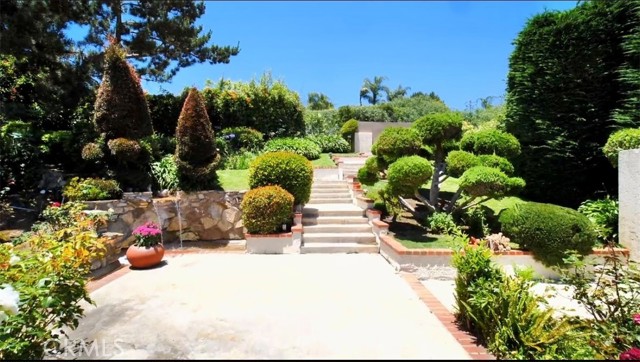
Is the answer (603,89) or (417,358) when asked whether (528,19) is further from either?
(417,358)

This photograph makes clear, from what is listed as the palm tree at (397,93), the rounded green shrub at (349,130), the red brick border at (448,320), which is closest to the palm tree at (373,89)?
the palm tree at (397,93)

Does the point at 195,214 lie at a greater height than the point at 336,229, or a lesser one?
greater

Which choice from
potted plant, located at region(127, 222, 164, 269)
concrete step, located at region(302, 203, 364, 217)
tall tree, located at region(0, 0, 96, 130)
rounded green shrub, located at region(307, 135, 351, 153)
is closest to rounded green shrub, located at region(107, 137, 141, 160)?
potted plant, located at region(127, 222, 164, 269)

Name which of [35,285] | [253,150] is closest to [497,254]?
[35,285]

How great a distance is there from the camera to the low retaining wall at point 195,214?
8.87 metres

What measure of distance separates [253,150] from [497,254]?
11544 mm

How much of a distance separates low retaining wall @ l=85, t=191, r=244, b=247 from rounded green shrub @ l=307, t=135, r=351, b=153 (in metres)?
11.6

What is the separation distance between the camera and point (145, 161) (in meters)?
9.64

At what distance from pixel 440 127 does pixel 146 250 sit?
6406mm

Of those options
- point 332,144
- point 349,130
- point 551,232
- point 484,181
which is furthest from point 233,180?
point 349,130

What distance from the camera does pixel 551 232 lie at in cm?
591

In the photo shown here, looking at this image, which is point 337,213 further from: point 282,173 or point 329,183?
point 329,183

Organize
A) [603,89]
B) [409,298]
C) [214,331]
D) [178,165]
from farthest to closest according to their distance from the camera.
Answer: [178,165], [603,89], [409,298], [214,331]

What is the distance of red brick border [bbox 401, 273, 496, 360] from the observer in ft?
11.4
